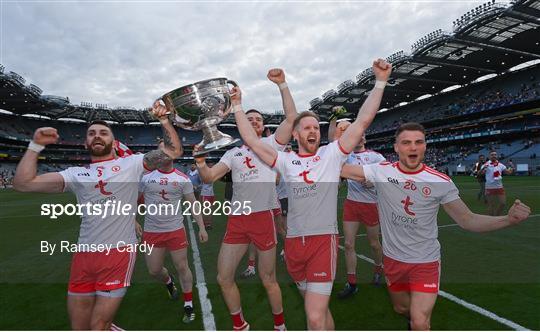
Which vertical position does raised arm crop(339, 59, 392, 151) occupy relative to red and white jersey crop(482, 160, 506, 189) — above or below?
above

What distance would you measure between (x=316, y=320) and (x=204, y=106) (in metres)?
2.06

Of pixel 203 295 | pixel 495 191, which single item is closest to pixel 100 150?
pixel 203 295

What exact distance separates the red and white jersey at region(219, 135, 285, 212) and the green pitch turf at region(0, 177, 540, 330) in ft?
4.98

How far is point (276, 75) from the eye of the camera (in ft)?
11.0

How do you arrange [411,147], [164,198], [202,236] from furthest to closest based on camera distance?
[164,198]
[202,236]
[411,147]

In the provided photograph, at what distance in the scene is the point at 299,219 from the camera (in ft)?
10.1

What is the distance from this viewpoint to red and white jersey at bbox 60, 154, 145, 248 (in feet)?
10.6

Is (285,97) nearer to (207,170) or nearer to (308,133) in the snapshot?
(308,133)

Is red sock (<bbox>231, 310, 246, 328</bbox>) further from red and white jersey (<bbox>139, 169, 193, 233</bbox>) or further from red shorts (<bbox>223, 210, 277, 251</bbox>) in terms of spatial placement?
red and white jersey (<bbox>139, 169, 193, 233</bbox>)

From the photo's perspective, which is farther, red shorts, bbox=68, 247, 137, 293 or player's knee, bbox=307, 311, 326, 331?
red shorts, bbox=68, 247, 137, 293

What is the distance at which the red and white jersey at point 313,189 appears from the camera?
10.0ft

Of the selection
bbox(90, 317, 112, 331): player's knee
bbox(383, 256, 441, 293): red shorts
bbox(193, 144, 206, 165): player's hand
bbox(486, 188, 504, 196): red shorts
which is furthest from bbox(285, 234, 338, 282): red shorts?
bbox(486, 188, 504, 196): red shorts

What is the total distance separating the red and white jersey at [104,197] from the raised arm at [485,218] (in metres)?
3.16

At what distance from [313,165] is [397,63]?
4082 centimetres
